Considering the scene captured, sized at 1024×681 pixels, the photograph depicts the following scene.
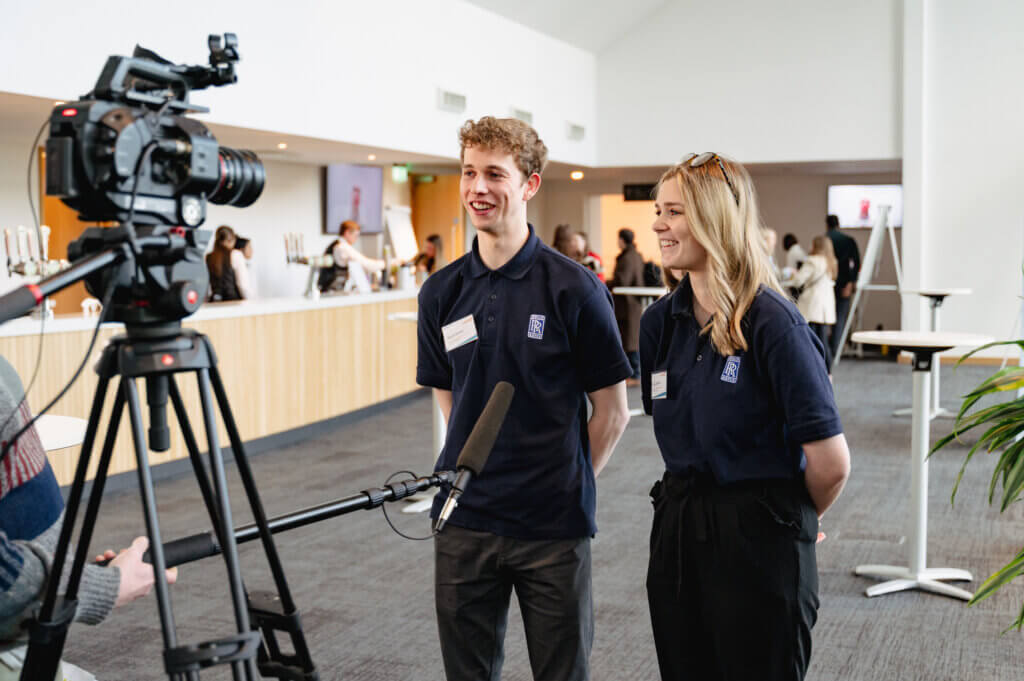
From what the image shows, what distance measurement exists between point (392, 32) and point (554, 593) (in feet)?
25.3

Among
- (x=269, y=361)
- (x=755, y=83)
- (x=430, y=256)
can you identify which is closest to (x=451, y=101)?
(x=430, y=256)

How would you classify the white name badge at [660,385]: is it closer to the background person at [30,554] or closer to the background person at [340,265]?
the background person at [30,554]

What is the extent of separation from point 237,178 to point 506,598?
3.69 ft

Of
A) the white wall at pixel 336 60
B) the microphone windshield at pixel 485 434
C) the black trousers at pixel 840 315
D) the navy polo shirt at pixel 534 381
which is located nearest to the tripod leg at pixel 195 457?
the microphone windshield at pixel 485 434

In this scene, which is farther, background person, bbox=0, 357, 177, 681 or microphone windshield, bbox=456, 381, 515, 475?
microphone windshield, bbox=456, 381, 515, 475

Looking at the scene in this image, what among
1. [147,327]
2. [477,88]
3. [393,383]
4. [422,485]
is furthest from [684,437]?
[477,88]

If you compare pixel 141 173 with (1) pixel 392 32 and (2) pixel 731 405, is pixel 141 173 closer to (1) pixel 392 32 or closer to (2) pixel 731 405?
(2) pixel 731 405

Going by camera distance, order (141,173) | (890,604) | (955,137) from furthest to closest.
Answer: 1. (955,137)
2. (890,604)
3. (141,173)

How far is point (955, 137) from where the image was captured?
39.4 ft

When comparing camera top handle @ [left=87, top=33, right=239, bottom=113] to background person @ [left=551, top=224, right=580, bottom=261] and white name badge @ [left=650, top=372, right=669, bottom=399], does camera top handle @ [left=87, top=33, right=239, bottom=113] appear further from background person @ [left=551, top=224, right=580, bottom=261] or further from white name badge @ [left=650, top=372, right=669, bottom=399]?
background person @ [left=551, top=224, right=580, bottom=261]

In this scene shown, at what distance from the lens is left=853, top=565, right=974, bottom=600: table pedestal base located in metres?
4.13

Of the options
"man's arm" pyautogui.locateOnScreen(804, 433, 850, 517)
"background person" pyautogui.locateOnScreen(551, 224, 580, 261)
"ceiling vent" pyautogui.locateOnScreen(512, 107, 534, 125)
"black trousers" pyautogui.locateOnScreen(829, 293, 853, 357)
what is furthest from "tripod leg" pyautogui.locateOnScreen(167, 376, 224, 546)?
"black trousers" pyautogui.locateOnScreen(829, 293, 853, 357)

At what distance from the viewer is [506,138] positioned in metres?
2.07

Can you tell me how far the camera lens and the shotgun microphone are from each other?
0.44 meters
